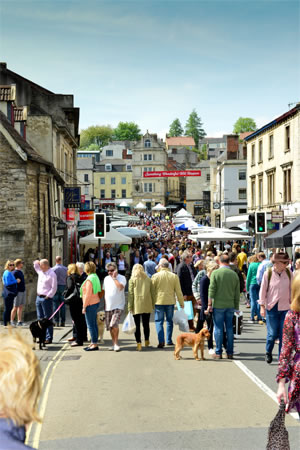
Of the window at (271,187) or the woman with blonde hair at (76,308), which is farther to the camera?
the window at (271,187)

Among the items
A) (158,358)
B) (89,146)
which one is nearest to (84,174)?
(89,146)

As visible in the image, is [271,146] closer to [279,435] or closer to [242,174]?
[242,174]

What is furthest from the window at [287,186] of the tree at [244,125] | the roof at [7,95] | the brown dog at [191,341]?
the tree at [244,125]

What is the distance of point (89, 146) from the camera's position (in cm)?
13738

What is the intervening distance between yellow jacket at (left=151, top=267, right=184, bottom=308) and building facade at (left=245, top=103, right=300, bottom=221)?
2304cm

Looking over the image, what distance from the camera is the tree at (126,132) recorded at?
5738 inches

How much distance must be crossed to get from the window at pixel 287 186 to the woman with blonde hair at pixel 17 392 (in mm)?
34630

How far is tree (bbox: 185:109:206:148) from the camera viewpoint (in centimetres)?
15962

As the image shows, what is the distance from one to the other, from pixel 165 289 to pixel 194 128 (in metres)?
152

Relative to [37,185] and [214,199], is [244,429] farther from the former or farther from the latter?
[214,199]

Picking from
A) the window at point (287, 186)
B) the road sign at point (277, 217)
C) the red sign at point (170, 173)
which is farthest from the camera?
the red sign at point (170, 173)

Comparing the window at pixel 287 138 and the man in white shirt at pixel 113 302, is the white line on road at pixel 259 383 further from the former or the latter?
the window at pixel 287 138

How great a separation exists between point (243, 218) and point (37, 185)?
19.7 m

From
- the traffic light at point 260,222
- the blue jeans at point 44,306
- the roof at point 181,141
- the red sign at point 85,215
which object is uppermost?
the roof at point 181,141
